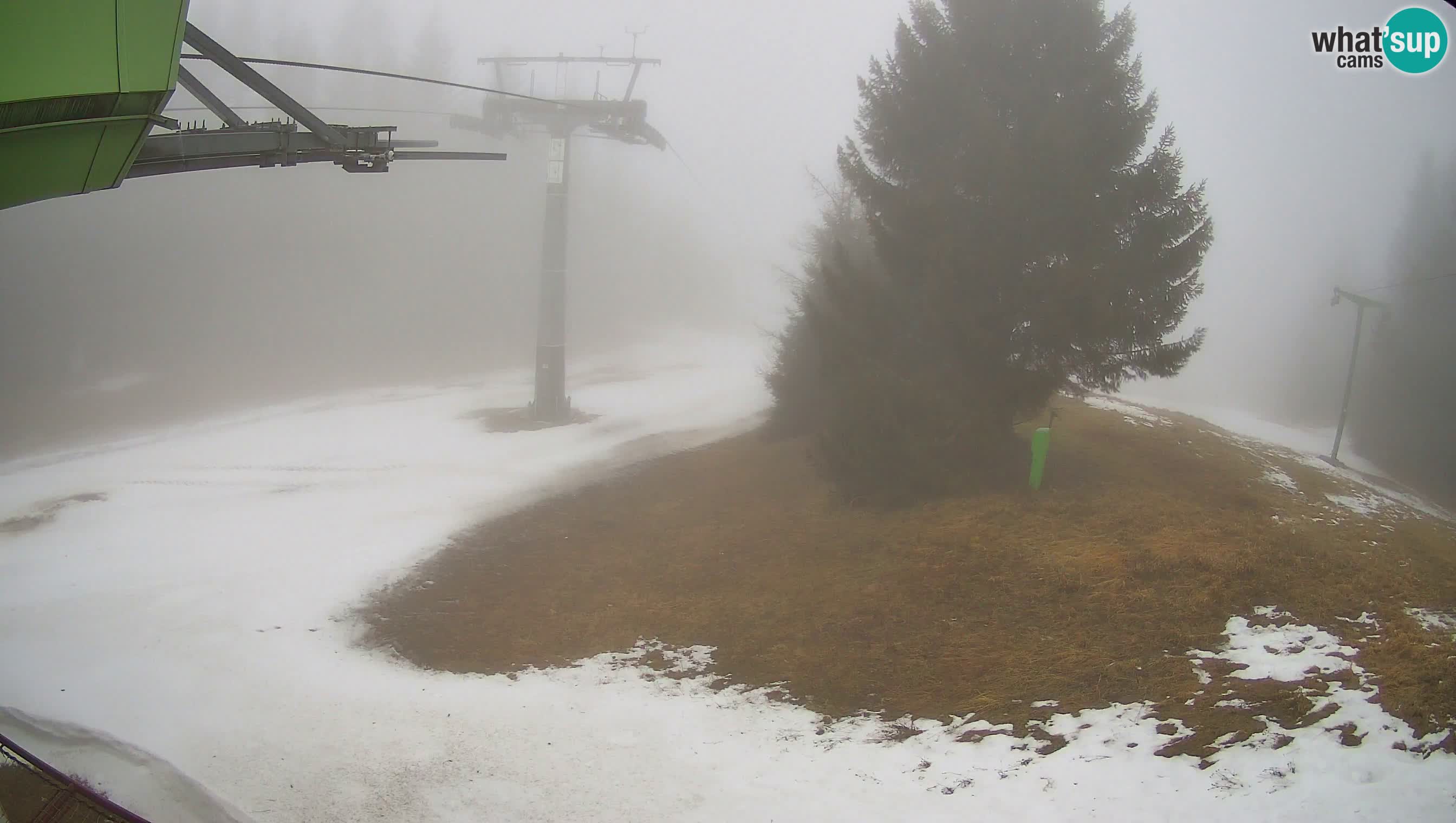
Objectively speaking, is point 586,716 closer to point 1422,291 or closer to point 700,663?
point 700,663

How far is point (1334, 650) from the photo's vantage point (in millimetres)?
8062

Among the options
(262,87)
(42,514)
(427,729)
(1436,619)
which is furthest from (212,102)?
(1436,619)

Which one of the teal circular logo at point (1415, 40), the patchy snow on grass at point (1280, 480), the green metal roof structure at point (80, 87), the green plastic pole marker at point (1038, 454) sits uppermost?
the teal circular logo at point (1415, 40)

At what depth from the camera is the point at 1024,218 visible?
1351 centimetres

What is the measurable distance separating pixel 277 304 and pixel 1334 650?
44933 millimetres

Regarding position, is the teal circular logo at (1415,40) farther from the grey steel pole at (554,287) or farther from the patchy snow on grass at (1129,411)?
the grey steel pole at (554,287)

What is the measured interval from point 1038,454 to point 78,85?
1288 cm

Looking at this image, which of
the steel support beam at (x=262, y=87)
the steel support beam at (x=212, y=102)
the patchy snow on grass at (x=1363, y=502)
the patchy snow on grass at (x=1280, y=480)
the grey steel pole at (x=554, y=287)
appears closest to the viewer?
the steel support beam at (x=262, y=87)

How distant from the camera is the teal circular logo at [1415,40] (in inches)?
486

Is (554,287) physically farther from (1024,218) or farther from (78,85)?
(78,85)

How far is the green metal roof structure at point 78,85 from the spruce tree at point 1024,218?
10.5 meters

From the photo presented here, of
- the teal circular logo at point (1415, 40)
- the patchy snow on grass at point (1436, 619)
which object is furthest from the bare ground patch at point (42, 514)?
the teal circular logo at point (1415, 40)

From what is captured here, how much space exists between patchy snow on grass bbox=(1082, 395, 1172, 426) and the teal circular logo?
7.74 m

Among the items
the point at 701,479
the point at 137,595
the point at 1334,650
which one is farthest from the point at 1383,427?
the point at 137,595
